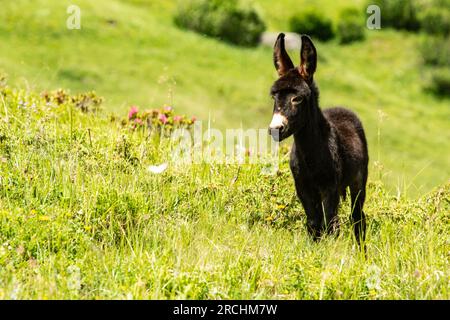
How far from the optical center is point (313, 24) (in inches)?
2368

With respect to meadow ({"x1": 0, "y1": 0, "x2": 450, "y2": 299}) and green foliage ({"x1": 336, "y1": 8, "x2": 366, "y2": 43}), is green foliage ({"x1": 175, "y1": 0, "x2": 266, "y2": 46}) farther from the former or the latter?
meadow ({"x1": 0, "y1": 0, "x2": 450, "y2": 299})

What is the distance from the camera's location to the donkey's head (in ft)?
22.0

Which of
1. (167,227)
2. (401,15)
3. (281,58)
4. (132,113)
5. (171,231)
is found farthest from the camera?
(401,15)

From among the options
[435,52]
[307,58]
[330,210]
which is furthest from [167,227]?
[435,52]

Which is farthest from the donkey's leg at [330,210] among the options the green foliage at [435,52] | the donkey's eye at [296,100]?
the green foliage at [435,52]

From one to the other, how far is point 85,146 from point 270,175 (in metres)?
2.39

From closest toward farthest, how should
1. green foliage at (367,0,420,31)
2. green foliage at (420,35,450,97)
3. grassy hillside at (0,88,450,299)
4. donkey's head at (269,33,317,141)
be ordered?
grassy hillside at (0,88,450,299) < donkey's head at (269,33,317,141) < green foliage at (420,35,450,97) < green foliage at (367,0,420,31)

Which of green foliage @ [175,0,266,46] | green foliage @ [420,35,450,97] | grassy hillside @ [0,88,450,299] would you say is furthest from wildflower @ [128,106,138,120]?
green foliage @ [420,35,450,97]

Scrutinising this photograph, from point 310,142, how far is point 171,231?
6.01 ft

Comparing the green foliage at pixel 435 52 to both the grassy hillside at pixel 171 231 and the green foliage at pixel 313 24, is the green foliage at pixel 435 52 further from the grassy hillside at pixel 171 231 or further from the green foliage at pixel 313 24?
the grassy hillside at pixel 171 231

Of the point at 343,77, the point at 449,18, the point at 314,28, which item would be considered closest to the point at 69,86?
the point at 343,77

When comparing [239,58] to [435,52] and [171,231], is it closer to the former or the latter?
[435,52]
